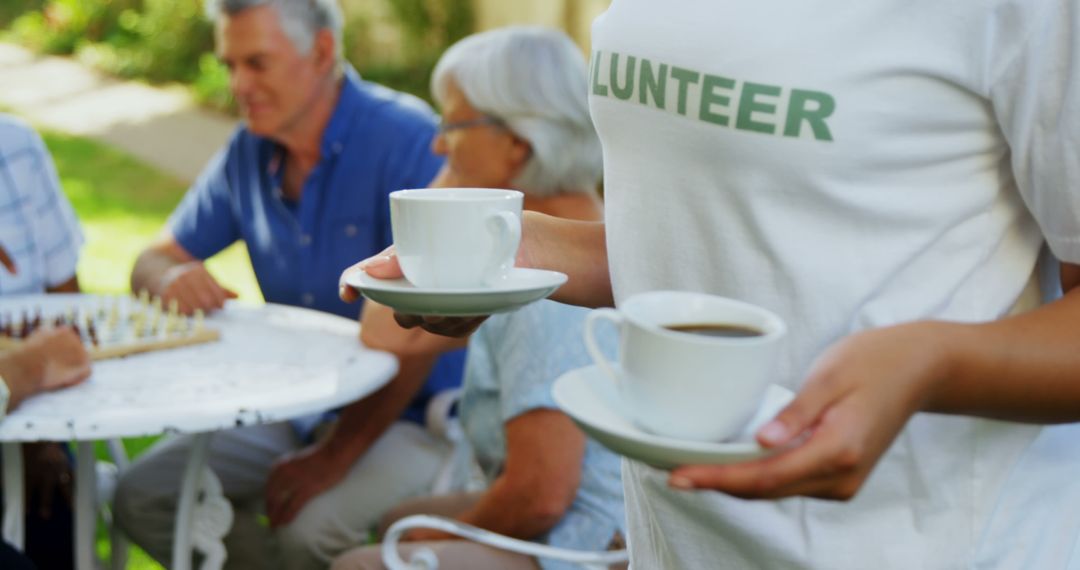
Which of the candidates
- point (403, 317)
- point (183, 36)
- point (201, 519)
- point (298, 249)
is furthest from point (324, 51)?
point (183, 36)

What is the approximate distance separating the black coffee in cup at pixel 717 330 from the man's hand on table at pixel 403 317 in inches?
14.7

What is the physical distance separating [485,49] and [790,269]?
199cm

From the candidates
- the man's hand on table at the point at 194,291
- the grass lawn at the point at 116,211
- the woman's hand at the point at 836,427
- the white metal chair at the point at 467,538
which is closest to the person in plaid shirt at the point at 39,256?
the man's hand on table at the point at 194,291

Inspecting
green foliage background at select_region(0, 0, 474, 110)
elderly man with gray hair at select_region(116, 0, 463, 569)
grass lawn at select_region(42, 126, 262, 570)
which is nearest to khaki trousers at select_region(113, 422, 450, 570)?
elderly man with gray hair at select_region(116, 0, 463, 569)

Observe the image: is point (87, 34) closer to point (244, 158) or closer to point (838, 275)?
point (244, 158)

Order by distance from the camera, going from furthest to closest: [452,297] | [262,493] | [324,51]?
[324,51] < [262,493] < [452,297]

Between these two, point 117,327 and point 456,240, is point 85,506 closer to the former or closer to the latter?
point 117,327

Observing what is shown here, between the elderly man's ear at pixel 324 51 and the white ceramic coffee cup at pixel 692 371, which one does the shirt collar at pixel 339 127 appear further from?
the white ceramic coffee cup at pixel 692 371

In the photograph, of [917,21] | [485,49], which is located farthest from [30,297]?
[917,21]

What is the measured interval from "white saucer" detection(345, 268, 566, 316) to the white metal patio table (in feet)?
3.62

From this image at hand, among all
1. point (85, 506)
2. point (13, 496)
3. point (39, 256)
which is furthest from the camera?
point (39, 256)

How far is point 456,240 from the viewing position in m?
1.35

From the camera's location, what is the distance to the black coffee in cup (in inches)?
40.7

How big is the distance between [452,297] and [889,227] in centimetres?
45
